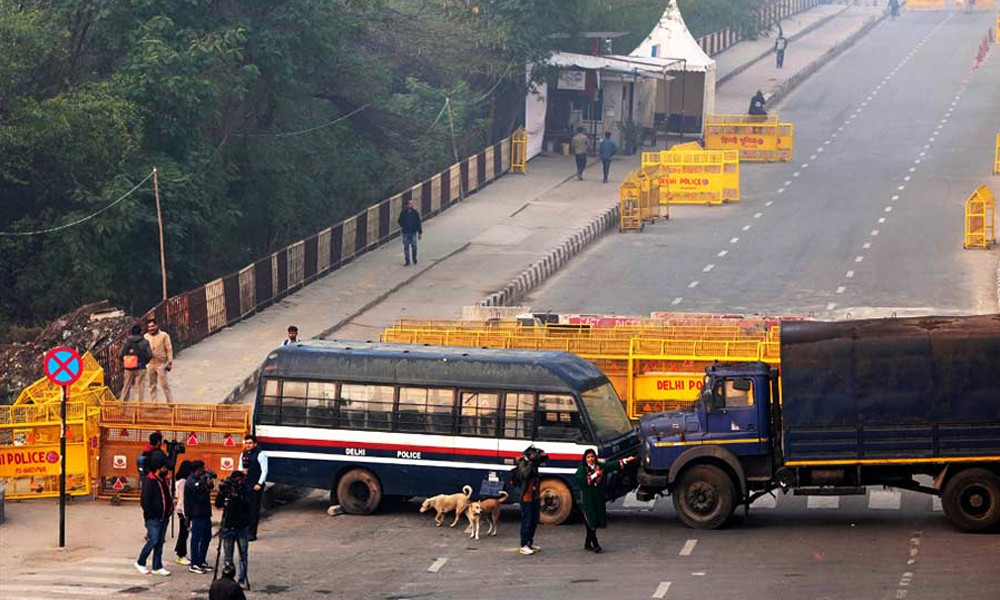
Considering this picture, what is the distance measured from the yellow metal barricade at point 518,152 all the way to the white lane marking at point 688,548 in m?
38.2

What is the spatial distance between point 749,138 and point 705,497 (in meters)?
41.2

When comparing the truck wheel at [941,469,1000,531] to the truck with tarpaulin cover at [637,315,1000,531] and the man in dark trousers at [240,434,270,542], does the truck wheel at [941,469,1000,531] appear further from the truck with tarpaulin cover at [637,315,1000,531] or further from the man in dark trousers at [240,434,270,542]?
the man in dark trousers at [240,434,270,542]

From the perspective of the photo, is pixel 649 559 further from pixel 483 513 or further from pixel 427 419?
pixel 427 419

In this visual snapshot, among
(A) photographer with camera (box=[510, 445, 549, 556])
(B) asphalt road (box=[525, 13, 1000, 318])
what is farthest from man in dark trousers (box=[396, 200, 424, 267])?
(A) photographer with camera (box=[510, 445, 549, 556])

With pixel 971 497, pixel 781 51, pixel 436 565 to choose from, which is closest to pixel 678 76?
pixel 781 51

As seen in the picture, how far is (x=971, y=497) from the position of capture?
22812mm

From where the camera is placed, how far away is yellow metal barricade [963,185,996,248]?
1837 inches

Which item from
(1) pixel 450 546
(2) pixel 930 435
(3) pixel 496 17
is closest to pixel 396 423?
(1) pixel 450 546

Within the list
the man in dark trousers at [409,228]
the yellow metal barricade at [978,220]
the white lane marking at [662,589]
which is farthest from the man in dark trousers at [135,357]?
the yellow metal barricade at [978,220]

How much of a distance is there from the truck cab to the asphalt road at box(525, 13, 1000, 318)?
50.4 ft

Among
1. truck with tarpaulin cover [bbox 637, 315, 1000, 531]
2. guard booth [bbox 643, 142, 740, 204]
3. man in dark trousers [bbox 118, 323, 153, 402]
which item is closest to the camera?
truck with tarpaulin cover [bbox 637, 315, 1000, 531]

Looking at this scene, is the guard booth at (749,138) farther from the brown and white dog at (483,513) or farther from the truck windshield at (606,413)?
the brown and white dog at (483,513)

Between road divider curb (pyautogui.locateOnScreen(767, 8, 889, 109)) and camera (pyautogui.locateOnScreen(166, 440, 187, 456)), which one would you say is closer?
camera (pyautogui.locateOnScreen(166, 440, 187, 456))

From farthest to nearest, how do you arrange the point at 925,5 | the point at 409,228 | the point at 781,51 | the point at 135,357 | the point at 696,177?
1. the point at 925,5
2. the point at 781,51
3. the point at 696,177
4. the point at 409,228
5. the point at 135,357
